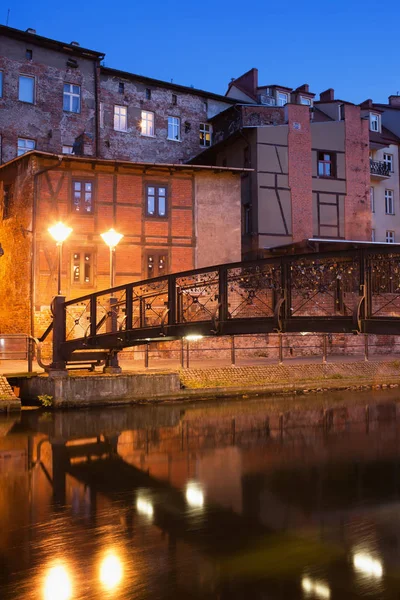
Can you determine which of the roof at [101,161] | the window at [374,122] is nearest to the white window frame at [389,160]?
the window at [374,122]

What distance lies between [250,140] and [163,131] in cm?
557

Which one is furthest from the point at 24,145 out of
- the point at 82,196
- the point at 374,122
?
the point at 374,122

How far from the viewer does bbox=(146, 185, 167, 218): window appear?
26.7 metres

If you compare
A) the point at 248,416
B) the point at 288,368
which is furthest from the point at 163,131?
the point at 248,416

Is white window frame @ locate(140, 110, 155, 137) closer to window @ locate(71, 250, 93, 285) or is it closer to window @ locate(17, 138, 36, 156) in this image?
window @ locate(17, 138, 36, 156)

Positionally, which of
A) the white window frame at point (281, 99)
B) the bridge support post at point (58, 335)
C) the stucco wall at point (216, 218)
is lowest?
the bridge support post at point (58, 335)

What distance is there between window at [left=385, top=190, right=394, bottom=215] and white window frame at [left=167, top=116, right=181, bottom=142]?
1314 centimetres

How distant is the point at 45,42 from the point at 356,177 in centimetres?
1695

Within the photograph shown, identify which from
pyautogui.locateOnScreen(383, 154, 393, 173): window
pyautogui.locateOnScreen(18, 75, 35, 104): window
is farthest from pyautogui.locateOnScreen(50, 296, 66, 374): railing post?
pyautogui.locateOnScreen(383, 154, 393, 173): window

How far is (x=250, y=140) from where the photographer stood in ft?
102

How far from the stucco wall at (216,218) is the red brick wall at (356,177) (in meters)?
7.87

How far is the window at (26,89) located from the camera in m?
29.9

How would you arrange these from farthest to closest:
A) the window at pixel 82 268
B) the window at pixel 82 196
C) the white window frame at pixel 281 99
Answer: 1. the white window frame at pixel 281 99
2. the window at pixel 82 196
3. the window at pixel 82 268

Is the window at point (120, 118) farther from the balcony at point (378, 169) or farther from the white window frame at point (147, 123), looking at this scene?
the balcony at point (378, 169)
